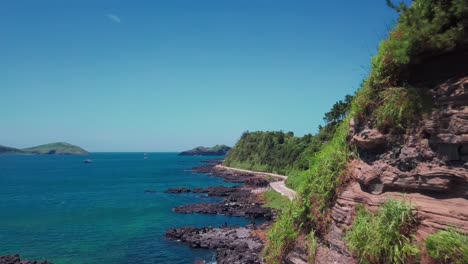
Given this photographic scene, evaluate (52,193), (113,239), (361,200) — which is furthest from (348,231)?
(52,193)

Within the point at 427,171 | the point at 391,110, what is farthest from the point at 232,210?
the point at 427,171

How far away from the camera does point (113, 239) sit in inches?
1459

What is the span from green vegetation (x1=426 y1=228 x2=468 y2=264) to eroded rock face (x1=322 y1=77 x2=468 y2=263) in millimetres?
230

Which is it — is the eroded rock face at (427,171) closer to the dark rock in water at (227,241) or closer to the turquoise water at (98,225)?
the dark rock in water at (227,241)

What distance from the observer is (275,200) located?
5538 cm

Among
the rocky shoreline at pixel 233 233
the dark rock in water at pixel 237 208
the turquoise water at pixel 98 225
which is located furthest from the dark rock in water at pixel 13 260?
the dark rock in water at pixel 237 208

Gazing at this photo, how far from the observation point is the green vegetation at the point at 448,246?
21.5ft

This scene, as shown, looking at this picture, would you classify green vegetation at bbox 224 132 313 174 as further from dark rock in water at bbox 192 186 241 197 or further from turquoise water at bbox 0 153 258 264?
turquoise water at bbox 0 153 258 264

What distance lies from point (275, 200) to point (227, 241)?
22.2 meters

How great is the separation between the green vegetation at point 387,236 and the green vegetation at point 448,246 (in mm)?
381

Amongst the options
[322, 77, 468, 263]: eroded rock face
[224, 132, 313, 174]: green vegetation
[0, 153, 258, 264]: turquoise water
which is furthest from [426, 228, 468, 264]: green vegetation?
[224, 132, 313, 174]: green vegetation

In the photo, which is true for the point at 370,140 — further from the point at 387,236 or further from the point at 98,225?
the point at 98,225

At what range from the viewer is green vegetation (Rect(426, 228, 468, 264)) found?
21.5ft

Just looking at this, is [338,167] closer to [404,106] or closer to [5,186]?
[404,106]
